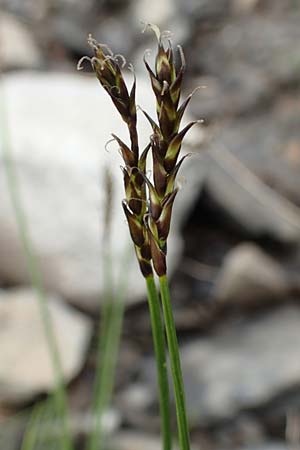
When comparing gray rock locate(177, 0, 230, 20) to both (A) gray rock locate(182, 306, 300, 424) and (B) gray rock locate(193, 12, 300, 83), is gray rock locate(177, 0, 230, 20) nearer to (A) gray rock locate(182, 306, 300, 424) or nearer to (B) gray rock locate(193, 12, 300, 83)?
(B) gray rock locate(193, 12, 300, 83)

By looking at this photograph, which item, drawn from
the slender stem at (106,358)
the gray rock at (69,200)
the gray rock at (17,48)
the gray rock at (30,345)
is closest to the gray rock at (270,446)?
the slender stem at (106,358)

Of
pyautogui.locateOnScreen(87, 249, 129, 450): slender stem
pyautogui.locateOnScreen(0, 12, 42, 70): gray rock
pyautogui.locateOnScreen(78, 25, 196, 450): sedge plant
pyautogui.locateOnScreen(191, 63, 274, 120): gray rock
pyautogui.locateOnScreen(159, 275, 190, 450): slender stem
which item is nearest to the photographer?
pyautogui.locateOnScreen(78, 25, 196, 450): sedge plant

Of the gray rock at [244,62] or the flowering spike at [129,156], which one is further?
the gray rock at [244,62]

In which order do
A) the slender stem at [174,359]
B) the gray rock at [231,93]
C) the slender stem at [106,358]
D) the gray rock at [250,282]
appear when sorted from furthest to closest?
the gray rock at [231,93] → the gray rock at [250,282] → the slender stem at [106,358] → the slender stem at [174,359]

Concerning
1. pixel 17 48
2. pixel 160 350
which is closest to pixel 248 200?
pixel 17 48

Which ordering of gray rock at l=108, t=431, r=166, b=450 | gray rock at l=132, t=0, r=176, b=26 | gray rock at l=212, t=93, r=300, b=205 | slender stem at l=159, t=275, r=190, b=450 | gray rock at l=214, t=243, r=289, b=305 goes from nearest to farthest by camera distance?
slender stem at l=159, t=275, r=190, b=450
gray rock at l=108, t=431, r=166, b=450
gray rock at l=214, t=243, r=289, b=305
gray rock at l=212, t=93, r=300, b=205
gray rock at l=132, t=0, r=176, b=26

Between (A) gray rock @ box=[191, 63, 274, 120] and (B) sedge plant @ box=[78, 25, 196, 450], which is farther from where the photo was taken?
(A) gray rock @ box=[191, 63, 274, 120]

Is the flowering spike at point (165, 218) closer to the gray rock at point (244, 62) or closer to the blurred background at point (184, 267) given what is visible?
the blurred background at point (184, 267)

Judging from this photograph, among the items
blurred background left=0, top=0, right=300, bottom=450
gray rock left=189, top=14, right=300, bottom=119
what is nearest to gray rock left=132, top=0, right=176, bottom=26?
gray rock left=189, top=14, right=300, bottom=119
